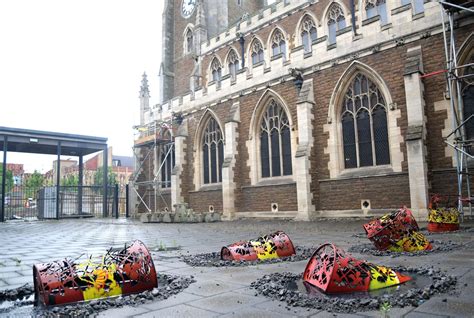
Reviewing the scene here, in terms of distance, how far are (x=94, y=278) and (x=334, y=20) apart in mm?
19145

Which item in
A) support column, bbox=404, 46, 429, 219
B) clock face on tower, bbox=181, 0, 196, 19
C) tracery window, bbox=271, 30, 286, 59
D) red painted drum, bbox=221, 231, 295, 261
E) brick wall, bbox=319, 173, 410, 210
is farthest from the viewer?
clock face on tower, bbox=181, 0, 196, 19

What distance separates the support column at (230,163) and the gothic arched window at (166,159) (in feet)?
22.2

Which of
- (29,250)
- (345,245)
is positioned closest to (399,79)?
(345,245)

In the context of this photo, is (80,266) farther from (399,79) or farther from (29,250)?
(399,79)

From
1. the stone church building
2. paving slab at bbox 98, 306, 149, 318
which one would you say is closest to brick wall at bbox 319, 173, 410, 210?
the stone church building

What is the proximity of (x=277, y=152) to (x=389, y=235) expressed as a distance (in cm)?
1286

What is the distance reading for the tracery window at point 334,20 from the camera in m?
19.4

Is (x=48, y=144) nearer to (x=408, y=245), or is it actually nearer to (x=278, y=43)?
(x=278, y=43)

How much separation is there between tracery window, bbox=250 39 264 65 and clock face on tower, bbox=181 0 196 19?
8.56m

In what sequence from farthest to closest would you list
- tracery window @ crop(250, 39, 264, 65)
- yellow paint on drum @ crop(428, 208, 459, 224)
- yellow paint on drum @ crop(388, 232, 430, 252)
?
A: 1. tracery window @ crop(250, 39, 264, 65)
2. yellow paint on drum @ crop(428, 208, 459, 224)
3. yellow paint on drum @ crop(388, 232, 430, 252)

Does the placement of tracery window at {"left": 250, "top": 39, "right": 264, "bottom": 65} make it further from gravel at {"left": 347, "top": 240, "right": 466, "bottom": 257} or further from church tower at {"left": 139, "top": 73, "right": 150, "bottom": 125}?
gravel at {"left": 347, "top": 240, "right": 466, "bottom": 257}

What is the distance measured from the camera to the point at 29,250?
25.9 feet

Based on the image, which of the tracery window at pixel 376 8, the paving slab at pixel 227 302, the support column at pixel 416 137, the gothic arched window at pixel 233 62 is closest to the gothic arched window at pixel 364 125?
the support column at pixel 416 137

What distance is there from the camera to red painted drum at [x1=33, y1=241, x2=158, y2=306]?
11.2 ft
